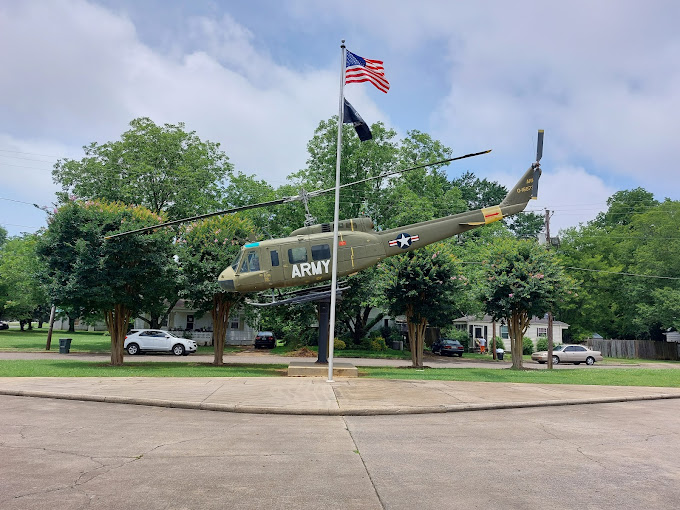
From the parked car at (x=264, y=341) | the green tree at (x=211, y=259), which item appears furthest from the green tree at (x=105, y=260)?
the parked car at (x=264, y=341)

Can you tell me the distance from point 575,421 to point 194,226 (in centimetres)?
1702

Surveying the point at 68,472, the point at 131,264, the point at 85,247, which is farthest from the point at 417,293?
the point at 68,472

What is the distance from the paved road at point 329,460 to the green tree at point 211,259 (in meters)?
10.8

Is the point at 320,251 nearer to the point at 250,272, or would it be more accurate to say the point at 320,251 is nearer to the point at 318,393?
the point at 250,272

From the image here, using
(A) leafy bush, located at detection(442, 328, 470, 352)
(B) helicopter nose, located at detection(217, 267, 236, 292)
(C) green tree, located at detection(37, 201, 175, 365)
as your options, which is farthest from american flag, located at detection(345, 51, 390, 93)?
(A) leafy bush, located at detection(442, 328, 470, 352)

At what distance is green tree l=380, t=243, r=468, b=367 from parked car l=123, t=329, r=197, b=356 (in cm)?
1517

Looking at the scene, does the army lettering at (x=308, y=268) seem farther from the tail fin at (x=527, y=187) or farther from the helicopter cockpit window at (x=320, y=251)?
the tail fin at (x=527, y=187)

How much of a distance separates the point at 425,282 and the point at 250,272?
835cm

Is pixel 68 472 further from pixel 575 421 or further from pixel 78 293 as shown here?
pixel 78 293

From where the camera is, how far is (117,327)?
2053cm

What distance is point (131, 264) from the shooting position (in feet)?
66.0

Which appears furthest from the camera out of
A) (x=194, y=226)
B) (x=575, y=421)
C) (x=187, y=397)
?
(x=194, y=226)

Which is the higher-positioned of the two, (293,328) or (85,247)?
(85,247)

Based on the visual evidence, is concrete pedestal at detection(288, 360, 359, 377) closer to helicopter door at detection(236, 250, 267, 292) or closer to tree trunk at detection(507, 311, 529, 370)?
helicopter door at detection(236, 250, 267, 292)
